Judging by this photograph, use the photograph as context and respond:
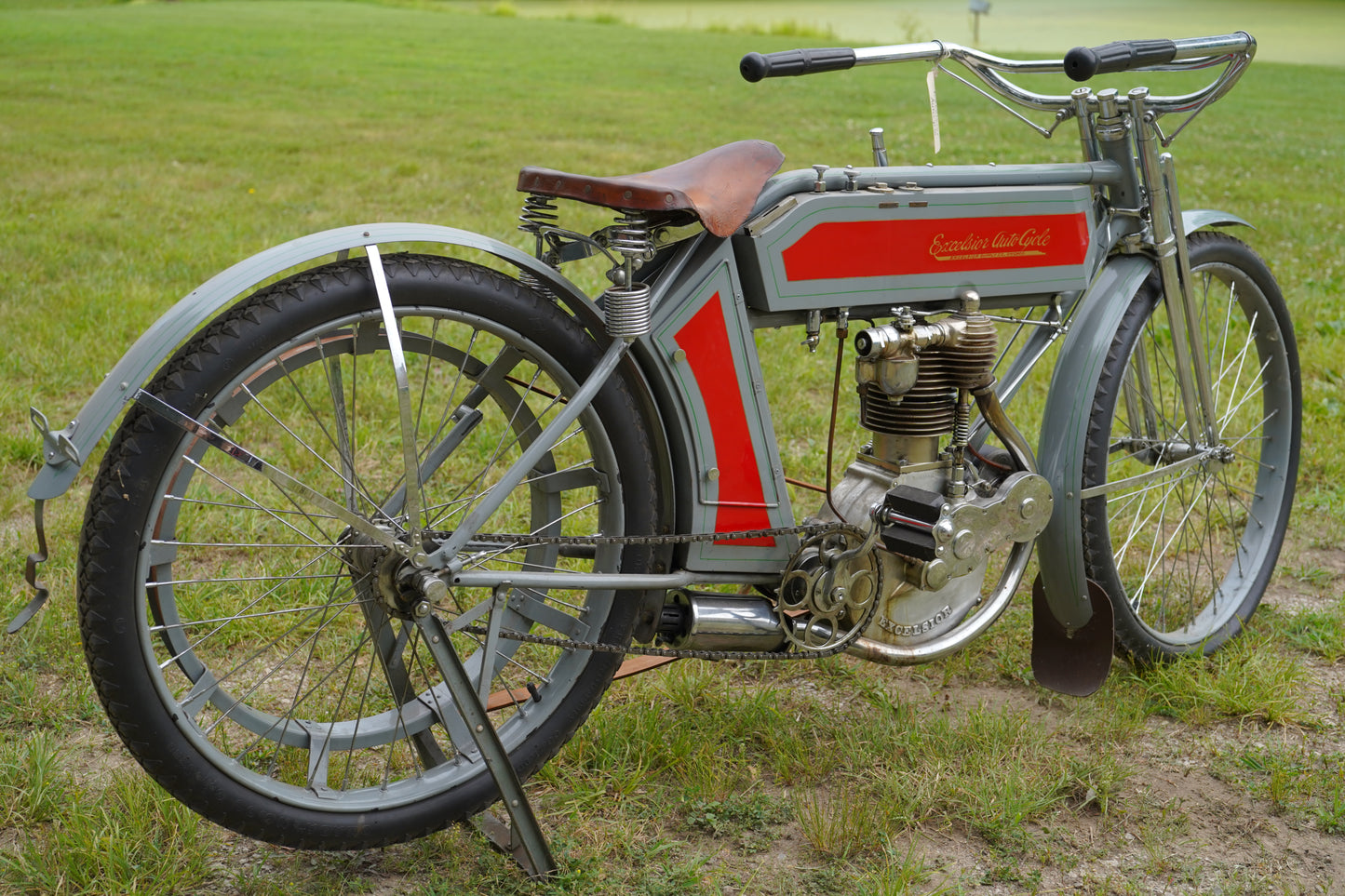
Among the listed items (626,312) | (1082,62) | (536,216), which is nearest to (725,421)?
(626,312)

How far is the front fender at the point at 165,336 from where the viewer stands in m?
1.88

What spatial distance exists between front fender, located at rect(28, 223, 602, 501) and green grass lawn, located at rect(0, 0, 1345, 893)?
0.81 metres

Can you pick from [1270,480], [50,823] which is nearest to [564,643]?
[50,823]

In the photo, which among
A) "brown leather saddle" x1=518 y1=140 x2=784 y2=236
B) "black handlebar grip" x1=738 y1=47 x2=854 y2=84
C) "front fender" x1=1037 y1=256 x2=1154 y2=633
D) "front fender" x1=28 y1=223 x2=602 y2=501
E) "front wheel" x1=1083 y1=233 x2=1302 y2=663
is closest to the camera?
"front fender" x1=28 y1=223 x2=602 y2=501

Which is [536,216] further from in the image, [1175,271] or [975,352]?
[1175,271]

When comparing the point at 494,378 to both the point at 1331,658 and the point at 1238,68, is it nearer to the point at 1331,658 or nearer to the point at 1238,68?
the point at 1238,68

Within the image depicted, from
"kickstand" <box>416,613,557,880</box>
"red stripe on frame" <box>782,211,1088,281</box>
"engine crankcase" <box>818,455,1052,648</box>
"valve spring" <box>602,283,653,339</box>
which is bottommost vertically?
"kickstand" <box>416,613,557,880</box>

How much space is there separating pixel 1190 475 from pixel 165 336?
3243 mm

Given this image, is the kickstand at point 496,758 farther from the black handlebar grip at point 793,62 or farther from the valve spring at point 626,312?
the black handlebar grip at point 793,62

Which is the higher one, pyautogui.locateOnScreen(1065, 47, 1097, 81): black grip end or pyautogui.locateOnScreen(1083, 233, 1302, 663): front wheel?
pyautogui.locateOnScreen(1065, 47, 1097, 81): black grip end

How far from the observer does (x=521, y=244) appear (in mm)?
A: 6809

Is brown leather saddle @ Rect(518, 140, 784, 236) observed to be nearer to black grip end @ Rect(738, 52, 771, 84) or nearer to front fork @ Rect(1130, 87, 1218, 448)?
black grip end @ Rect(738, 52, 771, 84)

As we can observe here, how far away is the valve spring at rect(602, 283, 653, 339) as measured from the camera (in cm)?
218

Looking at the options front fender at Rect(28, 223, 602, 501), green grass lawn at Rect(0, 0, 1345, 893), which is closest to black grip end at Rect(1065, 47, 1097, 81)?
front fender at Rect(28, 223, 602, 501)
